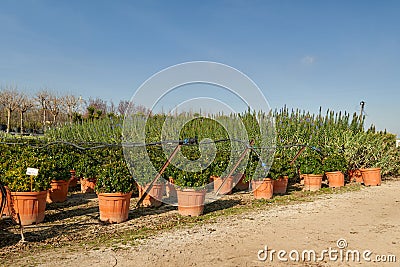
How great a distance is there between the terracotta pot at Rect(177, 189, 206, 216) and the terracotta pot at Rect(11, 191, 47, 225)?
185cm

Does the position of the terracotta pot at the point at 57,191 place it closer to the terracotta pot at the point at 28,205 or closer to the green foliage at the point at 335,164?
the terracotta pot at the point at 28,205

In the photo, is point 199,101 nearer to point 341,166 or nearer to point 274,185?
point 274,185

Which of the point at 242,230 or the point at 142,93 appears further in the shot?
the point at 142,93

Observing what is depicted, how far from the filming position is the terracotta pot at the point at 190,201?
14.7 ft

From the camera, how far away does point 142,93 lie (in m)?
4.19

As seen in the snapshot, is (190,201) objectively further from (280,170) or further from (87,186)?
(87,186)

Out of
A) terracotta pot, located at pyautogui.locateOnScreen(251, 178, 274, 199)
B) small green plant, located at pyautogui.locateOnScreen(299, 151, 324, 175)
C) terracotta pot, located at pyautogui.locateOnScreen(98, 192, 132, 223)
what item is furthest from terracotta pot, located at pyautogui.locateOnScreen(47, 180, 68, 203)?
small green plant, located at pyautogui.locateOnScreen(299, 151, 324, 175)

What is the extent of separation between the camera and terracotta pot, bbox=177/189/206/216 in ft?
14.7

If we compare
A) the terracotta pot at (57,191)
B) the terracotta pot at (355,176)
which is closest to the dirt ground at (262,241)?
the terracotta pot at (57,191)

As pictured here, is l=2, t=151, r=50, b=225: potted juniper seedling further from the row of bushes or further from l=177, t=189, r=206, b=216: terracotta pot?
l=177, t=189, r=206, b=216: terracotta pot

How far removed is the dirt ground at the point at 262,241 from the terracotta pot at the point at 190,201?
0.37 metres

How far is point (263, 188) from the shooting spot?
571 centimetres

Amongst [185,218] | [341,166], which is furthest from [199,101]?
[341,166]

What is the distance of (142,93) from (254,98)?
5.63 ft
